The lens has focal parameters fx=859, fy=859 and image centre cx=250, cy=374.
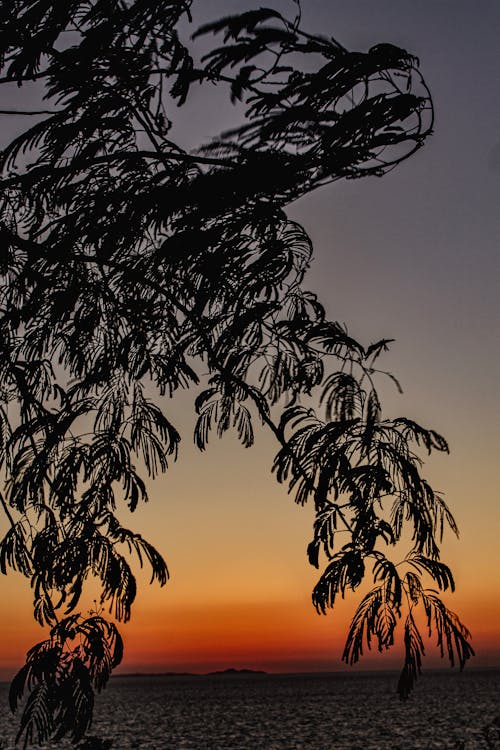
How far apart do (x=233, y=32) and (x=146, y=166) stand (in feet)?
3.13

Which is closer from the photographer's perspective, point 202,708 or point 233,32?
point 233,32

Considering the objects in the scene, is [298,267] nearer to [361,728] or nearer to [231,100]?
[231,100]

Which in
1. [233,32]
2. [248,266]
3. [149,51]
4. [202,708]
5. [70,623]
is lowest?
[202,708]

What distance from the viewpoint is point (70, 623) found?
4.04 metres

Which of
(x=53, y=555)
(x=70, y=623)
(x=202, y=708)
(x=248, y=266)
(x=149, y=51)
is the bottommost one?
(x=202, y=708)

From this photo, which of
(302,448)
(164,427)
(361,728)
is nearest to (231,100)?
(302,448)

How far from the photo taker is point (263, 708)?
349 ft

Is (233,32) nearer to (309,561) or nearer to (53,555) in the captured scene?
(309,561)

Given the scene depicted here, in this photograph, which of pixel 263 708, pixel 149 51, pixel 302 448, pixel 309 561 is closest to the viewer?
pixel 309 561

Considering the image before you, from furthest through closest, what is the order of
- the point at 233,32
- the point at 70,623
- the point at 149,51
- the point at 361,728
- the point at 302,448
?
the point at 361,728
the point at 70,623
the point at 149,51
the point at 302,448
the point at 233,32

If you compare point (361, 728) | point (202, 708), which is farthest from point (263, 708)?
point (361, 728)

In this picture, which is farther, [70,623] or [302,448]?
[70,623]

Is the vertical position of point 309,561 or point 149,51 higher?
point 149,51

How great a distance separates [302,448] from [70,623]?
4.90 ft
